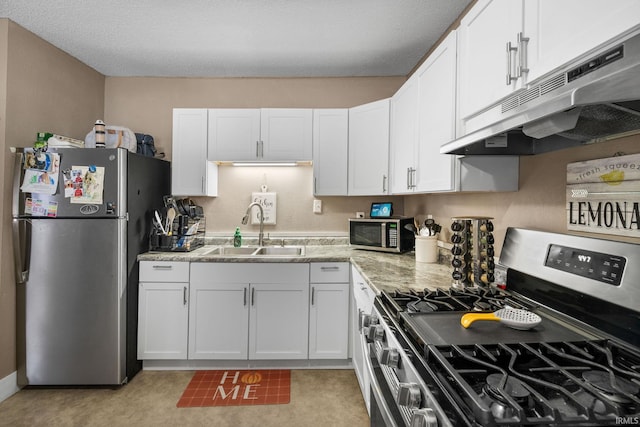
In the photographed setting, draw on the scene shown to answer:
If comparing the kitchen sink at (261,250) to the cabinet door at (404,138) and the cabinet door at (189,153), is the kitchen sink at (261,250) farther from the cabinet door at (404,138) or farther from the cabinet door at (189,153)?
the cabinet door at (404,138)

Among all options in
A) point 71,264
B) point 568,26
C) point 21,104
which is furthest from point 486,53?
point 21,104

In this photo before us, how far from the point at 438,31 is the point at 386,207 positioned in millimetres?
1363

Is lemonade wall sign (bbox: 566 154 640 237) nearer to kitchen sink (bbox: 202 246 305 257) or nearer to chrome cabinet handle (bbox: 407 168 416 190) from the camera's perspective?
chrome cabinet handle (bbox: 407 168 416 190)

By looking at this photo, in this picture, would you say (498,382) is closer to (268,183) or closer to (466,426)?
(466,426)

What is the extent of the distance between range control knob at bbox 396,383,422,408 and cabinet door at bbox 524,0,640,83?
0.90 metres

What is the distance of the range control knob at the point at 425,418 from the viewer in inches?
26.0

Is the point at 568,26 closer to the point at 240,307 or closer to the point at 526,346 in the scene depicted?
the point at 526,346

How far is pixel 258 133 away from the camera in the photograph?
2887 millimetres

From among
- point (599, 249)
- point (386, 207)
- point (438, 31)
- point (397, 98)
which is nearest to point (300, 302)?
point (386, 207)

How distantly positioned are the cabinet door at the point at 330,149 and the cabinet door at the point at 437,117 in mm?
937

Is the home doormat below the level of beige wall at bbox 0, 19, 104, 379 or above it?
below

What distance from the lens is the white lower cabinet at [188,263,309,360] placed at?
2.51 m

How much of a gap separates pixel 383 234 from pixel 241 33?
5.91 ft

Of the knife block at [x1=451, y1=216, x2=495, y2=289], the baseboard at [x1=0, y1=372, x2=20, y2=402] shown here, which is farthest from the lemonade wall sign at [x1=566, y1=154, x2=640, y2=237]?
the baseboard at [x1=0, y1=372, x2=20, y2=402]
